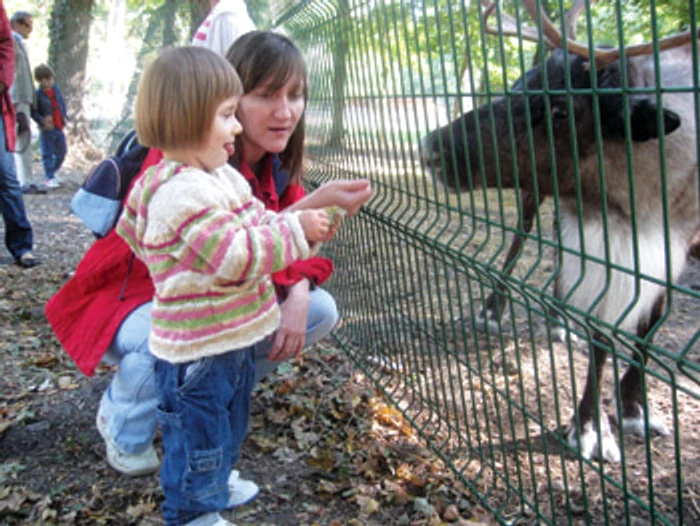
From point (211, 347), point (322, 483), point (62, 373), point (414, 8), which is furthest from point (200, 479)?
point (62, 373)

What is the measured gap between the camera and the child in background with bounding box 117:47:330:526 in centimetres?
192

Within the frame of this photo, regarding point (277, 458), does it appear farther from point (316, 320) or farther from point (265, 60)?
point (265, 60)

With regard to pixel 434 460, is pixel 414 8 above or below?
above

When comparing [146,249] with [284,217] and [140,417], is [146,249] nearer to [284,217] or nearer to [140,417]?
[284,217]

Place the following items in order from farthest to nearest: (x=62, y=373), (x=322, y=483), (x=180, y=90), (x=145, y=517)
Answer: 1. (x=62, y=373)
2. (x=322, y=483)
3. (x=145, y=517)
4. (x=180, y=90)

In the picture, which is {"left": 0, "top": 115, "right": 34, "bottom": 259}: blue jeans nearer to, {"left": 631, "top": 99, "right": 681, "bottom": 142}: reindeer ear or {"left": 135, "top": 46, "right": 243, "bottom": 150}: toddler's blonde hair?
{"left": 135, "top": 46, "right": 243, "bottom": 150}: toddler's blonde hair

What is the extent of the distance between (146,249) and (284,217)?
0.42 meters

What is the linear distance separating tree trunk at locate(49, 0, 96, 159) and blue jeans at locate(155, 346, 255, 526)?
13825 mm

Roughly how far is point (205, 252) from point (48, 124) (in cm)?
1021

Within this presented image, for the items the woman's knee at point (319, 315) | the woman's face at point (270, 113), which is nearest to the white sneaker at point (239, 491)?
the woman's knee at point (319, 315)

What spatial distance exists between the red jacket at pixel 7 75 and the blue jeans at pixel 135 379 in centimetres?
386

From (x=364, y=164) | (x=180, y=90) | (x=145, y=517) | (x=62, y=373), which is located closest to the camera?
(x=180, y=90)

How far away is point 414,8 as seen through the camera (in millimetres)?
2672

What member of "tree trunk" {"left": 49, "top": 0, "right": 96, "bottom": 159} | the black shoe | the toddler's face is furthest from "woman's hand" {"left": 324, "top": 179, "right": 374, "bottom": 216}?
"tree trunk" {"left": 49, "top": 0, "right": 96, "bottom": 159}
